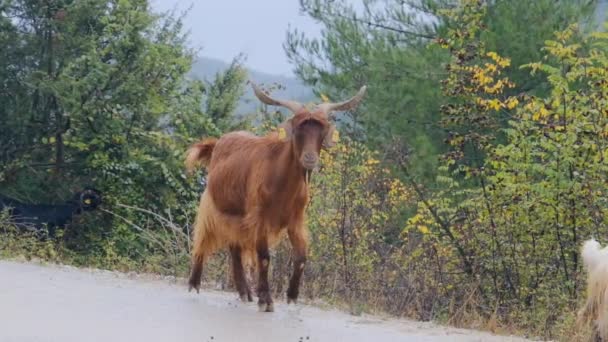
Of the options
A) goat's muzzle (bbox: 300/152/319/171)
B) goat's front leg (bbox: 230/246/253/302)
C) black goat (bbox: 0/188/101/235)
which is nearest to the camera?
goat's muzzle (bbox: 300/152/319/171)

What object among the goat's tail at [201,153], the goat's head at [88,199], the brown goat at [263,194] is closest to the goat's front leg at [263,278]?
the brown goat at [263,194]

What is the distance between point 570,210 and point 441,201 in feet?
6.13

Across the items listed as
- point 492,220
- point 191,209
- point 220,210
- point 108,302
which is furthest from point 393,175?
point 108,302

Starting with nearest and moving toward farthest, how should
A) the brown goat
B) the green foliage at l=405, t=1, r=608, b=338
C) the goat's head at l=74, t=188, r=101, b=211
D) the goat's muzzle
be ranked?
the goat's muzzle, the brown goat, the green foliage at l=405, t=1, r=608, b=338, the goat's head at l=74, t=188, r=101, b=211

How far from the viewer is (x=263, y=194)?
10.6 meters

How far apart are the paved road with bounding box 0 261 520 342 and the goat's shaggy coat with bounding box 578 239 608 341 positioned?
Answer: 772mm

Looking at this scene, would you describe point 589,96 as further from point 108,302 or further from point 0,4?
point 0,4

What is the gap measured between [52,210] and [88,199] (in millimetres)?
624

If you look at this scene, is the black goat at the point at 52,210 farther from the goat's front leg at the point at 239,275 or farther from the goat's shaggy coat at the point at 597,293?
the goat's shaggy coat at the point at 597,293

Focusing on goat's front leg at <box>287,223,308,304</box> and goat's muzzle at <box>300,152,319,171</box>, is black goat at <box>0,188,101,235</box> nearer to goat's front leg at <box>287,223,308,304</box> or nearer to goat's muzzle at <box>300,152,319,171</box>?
goat's front leg at <box>287,223,308,304</box>

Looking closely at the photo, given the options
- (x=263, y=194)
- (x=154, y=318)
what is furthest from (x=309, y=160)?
(x=154, y=318)

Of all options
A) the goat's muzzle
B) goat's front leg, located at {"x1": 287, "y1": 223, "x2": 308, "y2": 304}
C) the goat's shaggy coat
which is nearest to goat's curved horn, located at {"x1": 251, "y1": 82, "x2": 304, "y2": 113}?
the goat's muzzle

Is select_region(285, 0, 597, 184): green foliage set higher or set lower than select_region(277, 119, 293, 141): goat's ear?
higher

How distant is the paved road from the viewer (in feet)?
28.4
